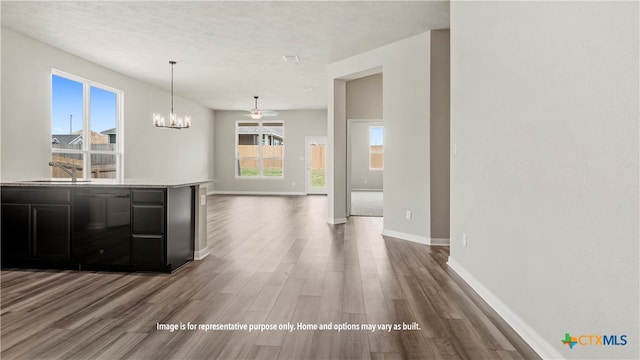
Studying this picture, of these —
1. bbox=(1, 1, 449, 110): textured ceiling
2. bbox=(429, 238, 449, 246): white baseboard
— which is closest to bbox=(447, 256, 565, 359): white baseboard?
bbox=(429, 238, 449, 246): white baseboard

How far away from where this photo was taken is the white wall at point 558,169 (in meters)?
1.48

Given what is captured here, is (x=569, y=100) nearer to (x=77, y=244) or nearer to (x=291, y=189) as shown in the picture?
(x=77, y=244)

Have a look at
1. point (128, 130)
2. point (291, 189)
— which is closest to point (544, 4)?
point (128, 130)

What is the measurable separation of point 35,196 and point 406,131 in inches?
178

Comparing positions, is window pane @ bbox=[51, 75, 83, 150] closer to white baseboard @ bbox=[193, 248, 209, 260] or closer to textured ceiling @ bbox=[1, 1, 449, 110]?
textured ceiling @ bbox=[1, 1, 449, 110]

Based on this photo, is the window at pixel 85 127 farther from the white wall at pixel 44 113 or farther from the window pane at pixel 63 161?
the white wall at pixel 44 113

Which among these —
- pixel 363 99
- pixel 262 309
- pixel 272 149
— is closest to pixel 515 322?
pixel 262 309

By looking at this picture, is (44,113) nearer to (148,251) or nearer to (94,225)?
(94,225)

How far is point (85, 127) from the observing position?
664cm

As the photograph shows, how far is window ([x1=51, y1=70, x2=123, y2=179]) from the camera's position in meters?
5.99

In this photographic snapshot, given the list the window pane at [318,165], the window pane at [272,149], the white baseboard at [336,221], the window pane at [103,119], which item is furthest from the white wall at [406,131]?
the window pane at [272,149]

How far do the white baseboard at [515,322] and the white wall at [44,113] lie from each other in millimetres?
3525

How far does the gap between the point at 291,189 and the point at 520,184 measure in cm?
1060

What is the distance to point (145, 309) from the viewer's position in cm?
274
